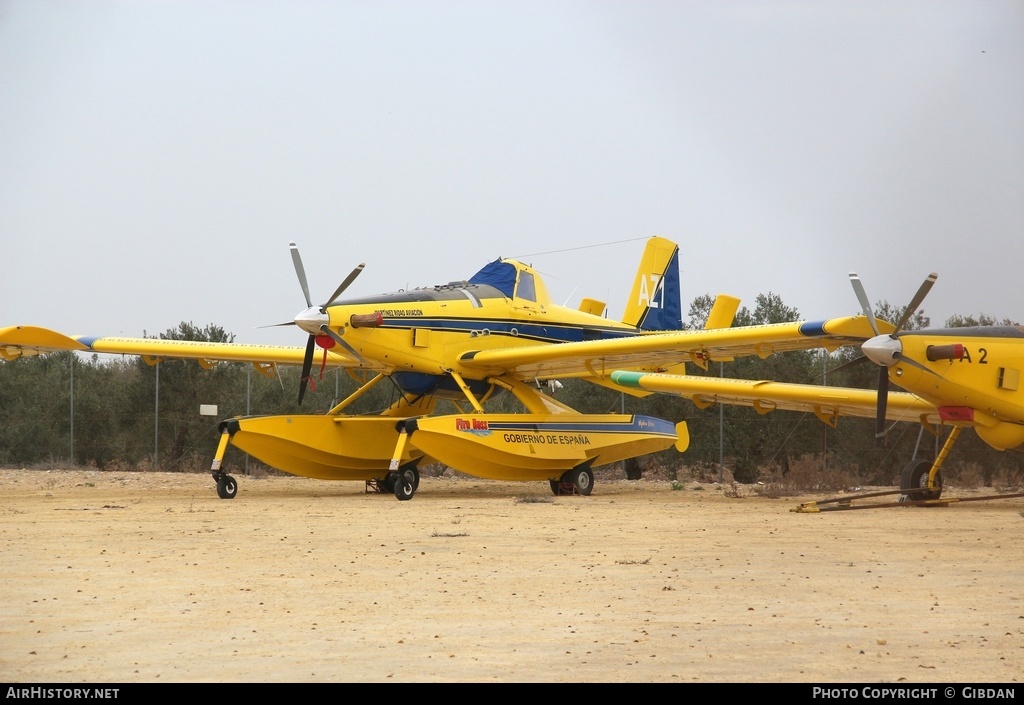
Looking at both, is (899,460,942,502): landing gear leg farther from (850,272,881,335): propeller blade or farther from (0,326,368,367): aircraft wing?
(0,326,368,367): aircraft wing

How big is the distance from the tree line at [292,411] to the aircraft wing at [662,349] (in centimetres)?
664

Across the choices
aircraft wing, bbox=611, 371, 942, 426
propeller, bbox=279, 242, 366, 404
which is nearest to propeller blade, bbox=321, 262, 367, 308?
propeller, bbox=279, 242, 366, 404

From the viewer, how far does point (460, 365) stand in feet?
58.4

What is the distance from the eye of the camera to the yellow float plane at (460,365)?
16.2 meters

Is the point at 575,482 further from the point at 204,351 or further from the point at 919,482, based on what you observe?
the point at 204,351

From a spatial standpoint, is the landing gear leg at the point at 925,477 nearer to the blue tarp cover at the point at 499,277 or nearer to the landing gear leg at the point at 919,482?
the landing gear leg at the point at 919,482

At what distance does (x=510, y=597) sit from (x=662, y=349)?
373 inches

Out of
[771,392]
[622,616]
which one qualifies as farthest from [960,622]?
[771,392]

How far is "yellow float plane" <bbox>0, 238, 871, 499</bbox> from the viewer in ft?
53.1

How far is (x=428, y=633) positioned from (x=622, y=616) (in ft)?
3.96

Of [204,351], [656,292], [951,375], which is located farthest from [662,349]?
[204,351]

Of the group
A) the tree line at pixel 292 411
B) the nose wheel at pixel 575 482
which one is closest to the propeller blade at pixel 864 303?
the nose wheel at pixel 575 482

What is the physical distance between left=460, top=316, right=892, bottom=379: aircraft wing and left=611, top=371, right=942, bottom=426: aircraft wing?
1.50 metres

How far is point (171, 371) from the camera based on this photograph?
97.1 ft
